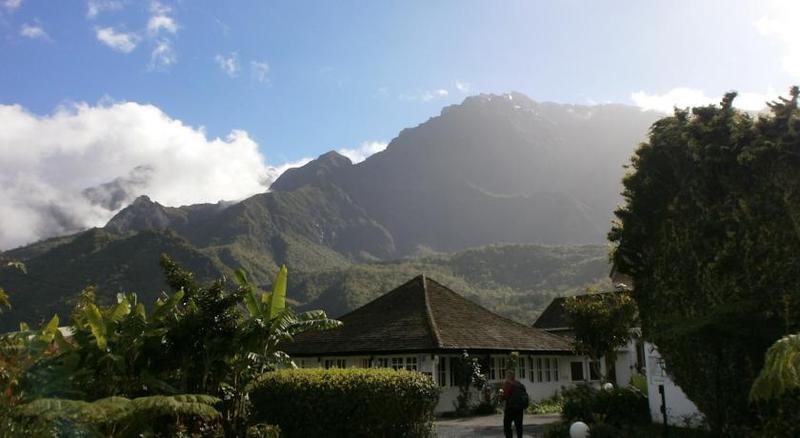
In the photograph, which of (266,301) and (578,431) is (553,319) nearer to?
(266,301)

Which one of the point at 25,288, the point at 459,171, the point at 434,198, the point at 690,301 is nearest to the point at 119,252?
the point at 25,288

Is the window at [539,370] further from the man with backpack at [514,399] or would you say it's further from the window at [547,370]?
the man with backpack at [514,399]

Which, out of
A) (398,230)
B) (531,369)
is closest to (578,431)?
(531,369)

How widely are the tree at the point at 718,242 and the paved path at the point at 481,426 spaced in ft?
21.8

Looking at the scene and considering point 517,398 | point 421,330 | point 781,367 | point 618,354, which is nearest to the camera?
point 781,367

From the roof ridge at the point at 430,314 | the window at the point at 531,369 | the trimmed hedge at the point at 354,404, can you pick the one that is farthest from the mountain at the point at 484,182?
the trimmed hedge at the point at 354,404

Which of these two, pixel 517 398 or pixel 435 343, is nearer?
pixel 517 398

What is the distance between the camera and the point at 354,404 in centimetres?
1143

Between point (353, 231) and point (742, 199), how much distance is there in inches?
5732

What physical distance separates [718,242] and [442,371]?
1605cm

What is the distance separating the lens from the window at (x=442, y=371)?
2448 centimetres

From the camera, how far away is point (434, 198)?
578 ft

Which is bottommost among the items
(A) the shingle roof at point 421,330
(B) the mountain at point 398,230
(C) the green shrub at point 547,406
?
(C) the green shrub at point 547,406

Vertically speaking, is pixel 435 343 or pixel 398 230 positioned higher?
pixel 398 230
